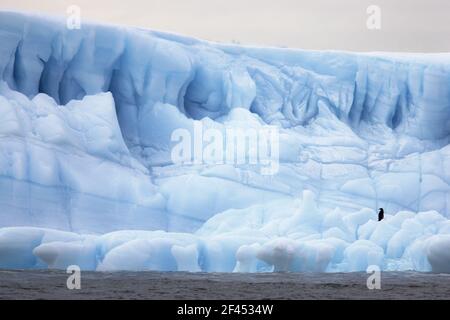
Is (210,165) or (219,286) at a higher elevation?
(210,165)

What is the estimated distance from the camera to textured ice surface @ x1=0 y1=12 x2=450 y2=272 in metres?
17.9

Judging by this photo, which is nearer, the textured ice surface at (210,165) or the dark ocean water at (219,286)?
the dark ocean water at (219,286)

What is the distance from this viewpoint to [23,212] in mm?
18391

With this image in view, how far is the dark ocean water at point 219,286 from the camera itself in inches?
581

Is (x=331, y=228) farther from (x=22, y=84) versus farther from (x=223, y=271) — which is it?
(x=22, y=84)

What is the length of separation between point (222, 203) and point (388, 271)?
10.1 feet

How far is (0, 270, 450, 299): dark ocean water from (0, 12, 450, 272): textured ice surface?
0.28 metres

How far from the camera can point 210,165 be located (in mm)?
20297

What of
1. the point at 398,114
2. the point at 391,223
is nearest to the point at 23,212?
the point at 391,223

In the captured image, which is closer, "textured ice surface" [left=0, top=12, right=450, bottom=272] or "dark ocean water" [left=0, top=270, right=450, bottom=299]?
"dark ocean water" [left=0, top=270, right=450, bottom=299]

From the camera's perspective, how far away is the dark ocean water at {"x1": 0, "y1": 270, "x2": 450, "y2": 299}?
1475 centimetres

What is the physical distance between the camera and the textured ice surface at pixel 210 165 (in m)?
17.9

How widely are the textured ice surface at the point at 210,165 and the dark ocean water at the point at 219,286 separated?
11.0 inches

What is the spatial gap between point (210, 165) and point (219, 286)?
14.8 ft
